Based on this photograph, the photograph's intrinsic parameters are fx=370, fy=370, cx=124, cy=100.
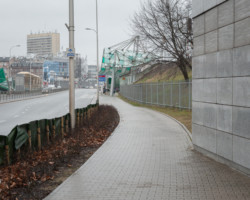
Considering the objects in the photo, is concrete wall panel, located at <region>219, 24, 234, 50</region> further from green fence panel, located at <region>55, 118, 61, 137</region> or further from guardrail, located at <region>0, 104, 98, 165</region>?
green fence panel, located at <region>55, 118, 61, 137</region>

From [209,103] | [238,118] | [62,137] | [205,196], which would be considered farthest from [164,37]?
[205,196]

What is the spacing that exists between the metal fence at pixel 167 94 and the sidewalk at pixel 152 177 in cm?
1691

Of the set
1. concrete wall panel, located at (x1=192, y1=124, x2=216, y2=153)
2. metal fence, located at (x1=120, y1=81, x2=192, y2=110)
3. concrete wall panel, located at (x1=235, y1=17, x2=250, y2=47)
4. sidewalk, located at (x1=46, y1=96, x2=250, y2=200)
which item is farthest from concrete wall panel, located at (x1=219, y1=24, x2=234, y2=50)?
metal fence, located at (x1=120, y1=81, x2=192, y2=110)

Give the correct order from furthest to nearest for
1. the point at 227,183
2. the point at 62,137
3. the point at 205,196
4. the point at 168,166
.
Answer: the point at 62,137 → the point at 168,166 → the point at 227,183 → the point at 205,196

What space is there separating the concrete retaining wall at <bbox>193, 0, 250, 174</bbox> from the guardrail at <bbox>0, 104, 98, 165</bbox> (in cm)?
433

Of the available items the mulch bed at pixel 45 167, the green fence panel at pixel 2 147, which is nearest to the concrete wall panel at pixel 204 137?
the mulch bed at pixel 45 167

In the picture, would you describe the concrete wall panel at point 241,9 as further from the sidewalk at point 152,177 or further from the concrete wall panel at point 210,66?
the sidewalk at point 152,177

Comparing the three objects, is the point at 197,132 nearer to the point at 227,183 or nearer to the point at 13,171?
the point at 227,183

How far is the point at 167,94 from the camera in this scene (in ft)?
103

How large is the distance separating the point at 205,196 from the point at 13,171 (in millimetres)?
3808

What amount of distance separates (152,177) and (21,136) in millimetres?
3490

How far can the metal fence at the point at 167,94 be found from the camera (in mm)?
27672

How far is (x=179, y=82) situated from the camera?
95.6 feet

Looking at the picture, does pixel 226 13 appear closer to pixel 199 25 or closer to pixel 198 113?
pixel 199 25
